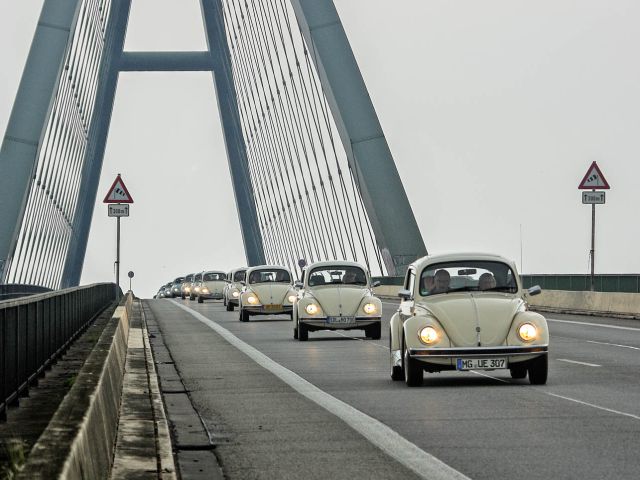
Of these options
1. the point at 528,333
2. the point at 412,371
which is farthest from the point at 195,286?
the point at 528,333

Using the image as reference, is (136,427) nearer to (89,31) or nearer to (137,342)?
(137,342)

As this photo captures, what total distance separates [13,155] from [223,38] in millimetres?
29092

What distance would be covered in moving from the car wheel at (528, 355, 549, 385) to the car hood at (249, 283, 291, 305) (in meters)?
20.2

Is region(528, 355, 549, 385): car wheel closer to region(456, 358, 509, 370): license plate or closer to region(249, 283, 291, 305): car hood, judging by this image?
region(456, 358, 509, 370): license plate

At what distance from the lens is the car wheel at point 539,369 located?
15609 mm

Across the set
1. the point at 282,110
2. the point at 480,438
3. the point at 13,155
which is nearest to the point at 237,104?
the point at 282,110

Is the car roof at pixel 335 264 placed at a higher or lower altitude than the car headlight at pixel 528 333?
higher

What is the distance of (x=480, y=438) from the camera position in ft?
35.4

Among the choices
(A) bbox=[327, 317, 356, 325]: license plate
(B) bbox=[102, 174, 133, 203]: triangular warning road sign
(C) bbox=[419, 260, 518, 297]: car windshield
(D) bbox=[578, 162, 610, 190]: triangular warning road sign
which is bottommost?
(A) bbox=[327, 317, 356, 325]: license plate

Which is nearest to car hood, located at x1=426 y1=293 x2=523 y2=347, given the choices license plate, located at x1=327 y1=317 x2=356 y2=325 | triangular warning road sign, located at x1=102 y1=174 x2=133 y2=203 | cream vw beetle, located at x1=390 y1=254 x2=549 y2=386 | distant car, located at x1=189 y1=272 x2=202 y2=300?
cream vw beetle, located at x1=390 y1=254 x2=549 y2=386

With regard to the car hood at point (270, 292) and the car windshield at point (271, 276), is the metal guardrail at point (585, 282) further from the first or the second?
the car hood at point (270, 292)

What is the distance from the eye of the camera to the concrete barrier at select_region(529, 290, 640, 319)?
115 feet

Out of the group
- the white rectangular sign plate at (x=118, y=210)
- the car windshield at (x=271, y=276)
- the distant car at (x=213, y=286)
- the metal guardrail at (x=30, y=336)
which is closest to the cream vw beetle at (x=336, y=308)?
the metal guardrail at (x=30, y=336)

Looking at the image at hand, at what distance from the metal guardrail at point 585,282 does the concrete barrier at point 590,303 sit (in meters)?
0.27
